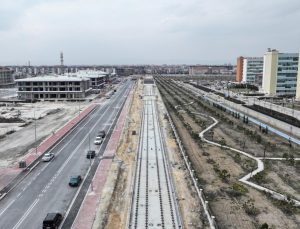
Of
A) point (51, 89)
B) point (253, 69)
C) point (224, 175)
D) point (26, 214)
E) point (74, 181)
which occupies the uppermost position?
point (253, 69)

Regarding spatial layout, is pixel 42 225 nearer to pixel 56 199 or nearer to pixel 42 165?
pixel 56 199

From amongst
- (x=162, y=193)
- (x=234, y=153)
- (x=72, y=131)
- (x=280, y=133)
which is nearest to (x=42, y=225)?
(x=162, y=193)

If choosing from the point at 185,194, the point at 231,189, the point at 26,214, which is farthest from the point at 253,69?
the point at 26,214

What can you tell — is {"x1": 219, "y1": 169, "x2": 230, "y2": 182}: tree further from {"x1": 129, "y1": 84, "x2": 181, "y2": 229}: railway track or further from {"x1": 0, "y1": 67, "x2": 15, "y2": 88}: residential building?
{"x1": 0, "y1": 67, "x2": 15, "y2": 88}: residential building

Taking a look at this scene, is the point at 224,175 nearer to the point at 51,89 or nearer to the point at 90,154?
the point at 90,154

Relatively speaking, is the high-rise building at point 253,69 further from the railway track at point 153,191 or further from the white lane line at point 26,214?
the white lane line at point 26,214

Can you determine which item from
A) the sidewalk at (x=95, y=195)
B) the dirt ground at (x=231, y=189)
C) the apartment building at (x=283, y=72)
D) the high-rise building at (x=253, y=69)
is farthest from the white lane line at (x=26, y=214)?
the high-rise building at (x=253, y=69)

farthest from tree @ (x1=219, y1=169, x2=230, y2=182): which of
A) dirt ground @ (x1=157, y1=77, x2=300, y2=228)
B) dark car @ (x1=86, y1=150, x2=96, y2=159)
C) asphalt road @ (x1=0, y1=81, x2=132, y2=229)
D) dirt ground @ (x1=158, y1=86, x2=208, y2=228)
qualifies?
dark car @ (x1=86, y1=150, x2=96, y2=159)
